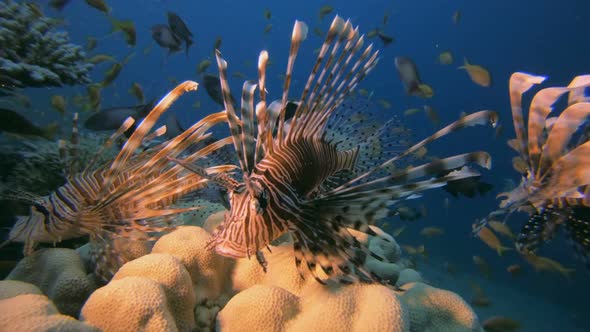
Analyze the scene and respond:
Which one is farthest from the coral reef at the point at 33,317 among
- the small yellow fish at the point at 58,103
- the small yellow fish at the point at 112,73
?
the small yellow fish at the point at 58,103

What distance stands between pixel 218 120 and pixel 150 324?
1.32m

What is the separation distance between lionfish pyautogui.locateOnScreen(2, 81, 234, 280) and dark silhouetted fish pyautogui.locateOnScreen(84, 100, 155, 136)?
134 cm

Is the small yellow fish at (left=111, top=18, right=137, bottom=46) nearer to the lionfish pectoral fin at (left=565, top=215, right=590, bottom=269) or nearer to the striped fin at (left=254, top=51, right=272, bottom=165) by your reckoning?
the striped fin at (left=254, top=51, right=272, bottom=165)

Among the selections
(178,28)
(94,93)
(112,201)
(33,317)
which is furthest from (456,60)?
(33,317)

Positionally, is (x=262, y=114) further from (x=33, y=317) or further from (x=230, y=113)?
(x=33, y=317)

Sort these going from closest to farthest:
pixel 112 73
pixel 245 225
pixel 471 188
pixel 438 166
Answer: pixel 438 166 → pixel 245 225 → pixel 471 188 → pixel 112 73

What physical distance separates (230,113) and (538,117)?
1622 millimetres

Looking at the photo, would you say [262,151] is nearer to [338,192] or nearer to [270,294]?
[338,192]

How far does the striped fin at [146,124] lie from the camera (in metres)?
2.12

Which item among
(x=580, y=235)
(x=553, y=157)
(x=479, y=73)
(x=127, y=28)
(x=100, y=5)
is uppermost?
(x=100, y=5)

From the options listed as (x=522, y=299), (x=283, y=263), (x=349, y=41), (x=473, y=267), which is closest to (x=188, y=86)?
(x=349, y=41)

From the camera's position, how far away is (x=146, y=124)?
2.28 m

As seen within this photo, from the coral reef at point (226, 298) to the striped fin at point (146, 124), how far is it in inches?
23.9

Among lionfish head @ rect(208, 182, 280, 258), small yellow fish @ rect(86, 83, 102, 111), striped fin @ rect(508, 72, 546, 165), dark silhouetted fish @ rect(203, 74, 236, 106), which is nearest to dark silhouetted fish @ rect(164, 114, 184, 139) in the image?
dark silhouetted fish @ rect(203, 74, 236, 106)
